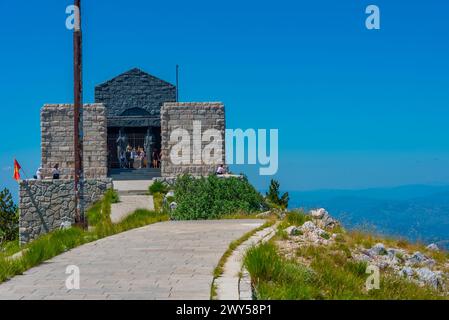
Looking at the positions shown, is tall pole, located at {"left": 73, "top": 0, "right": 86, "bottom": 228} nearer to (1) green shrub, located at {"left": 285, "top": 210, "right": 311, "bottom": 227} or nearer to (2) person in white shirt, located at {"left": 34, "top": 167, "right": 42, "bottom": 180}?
(1) green shrub, located at {"left": 285, "top": 210, "right": 311, "bottom": 227}

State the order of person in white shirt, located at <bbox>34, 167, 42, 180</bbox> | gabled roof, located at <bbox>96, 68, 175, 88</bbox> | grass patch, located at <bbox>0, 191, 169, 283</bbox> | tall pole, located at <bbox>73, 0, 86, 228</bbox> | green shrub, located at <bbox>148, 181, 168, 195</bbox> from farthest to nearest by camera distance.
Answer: gabled roof, located at <bbox>96, 68, 175, 88</bbox> < person in white shirt, located at <bbox>34, 167, 42, 180</bbox> < green shrub, located at <bbox>148, 181, 168, 195</bbox> < tall pole, located at <bbox>73, 0, 86, 228</bbox> < grass patch, located at <bbox>0, 191, 169, 283</bbox>

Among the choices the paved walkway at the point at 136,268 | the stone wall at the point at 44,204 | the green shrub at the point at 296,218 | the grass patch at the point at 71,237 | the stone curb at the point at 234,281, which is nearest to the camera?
the stone curb at the point at 234,281

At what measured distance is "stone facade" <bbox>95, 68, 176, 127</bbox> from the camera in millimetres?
36625

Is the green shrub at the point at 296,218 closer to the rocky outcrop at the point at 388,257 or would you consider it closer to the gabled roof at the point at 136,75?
the rocky outcrop at the point at 388,257

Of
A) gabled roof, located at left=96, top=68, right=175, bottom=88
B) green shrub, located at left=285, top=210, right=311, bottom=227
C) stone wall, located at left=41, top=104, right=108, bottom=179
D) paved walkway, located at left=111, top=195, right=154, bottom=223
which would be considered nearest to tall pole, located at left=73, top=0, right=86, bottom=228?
paved walkway, located at left=111, top=195, right=154, bottom=223

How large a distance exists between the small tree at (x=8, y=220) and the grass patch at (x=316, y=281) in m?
21.8

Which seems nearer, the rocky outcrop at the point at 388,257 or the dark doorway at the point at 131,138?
the rocky outcrop at the point at 388,257

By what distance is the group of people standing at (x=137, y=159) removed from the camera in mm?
35719

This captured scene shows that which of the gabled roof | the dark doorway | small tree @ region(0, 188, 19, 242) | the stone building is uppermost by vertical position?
the gabled roof

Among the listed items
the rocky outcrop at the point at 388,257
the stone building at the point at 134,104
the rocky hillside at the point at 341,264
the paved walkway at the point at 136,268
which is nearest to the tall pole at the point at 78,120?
the paved walkway at the point at 136,268

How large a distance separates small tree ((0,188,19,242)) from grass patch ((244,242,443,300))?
21.8 metres
